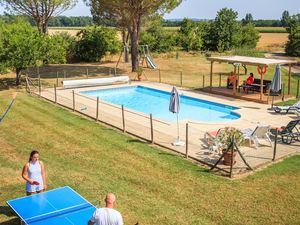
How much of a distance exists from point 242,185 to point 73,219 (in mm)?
5366

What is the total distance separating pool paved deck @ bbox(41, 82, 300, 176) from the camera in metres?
13.3

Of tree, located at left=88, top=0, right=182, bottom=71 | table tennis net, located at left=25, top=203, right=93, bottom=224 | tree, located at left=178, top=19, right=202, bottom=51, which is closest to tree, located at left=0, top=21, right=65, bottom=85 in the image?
tree, located at left=88, top=0, right=182, bottom=71

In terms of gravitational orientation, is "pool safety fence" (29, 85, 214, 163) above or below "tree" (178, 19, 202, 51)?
below

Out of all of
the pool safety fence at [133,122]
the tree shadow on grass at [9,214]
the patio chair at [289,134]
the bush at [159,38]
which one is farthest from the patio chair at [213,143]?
the bush at [159,38]

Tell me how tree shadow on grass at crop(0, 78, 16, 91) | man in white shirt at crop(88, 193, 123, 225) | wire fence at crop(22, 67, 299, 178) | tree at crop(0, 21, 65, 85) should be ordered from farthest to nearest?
tree shadow on grass at crop(0, 78, 16, 91)
tree at crop(0, 21, 65, 85)
wire fence at crop(22, 67, 299, 178)
man in white shirt at crop(88, 193, 123, 225)

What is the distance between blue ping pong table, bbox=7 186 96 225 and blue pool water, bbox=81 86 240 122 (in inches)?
479

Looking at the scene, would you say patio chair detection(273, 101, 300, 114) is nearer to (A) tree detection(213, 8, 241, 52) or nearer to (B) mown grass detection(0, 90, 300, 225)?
(B) mown grass detection(0, 90, 300, 225)

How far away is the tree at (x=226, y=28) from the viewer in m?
54.2

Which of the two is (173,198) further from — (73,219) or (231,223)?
(73,219)

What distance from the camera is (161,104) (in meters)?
24.4

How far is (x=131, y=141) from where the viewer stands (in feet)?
49.5

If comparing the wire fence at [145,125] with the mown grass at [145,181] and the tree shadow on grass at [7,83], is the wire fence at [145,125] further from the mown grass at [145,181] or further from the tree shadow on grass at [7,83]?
the tree shadow on grass at [7,83]

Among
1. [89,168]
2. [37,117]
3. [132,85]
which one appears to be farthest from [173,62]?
[89,168]

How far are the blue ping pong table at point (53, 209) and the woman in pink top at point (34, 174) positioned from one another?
268mm
